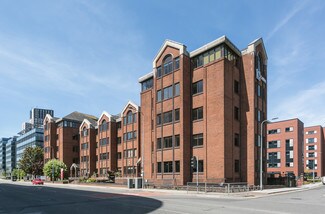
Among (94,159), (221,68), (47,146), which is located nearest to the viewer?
(221,68)

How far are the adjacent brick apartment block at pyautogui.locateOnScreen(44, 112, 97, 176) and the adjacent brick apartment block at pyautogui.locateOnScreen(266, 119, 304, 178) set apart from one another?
183 feet

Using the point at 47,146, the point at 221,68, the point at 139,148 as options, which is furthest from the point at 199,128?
the point at 47,146

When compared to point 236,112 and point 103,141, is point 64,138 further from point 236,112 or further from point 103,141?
point 236,112

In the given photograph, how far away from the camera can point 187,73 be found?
132 feet

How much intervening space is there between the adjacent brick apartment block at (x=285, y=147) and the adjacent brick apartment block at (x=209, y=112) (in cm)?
4778

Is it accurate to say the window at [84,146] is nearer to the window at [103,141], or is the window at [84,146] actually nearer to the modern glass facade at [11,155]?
the window at [103,141]

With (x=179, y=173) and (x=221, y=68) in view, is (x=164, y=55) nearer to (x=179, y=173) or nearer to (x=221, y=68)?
(x=221, y=68)

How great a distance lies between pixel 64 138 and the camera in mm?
81500

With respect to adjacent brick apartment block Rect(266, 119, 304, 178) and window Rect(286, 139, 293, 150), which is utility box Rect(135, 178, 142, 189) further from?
window Rect(286, 139, 293, 150)

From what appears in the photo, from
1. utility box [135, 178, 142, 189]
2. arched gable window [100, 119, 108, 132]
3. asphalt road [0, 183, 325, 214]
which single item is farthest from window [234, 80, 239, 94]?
arched gable window [100, 119, 108, 132]

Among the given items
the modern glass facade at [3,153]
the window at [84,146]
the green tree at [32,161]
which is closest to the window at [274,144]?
the window at [84,146]

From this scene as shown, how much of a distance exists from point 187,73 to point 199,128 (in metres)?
7.92

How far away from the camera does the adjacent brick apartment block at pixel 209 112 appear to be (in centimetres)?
3603

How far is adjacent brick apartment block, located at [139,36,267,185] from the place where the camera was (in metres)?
36.0
